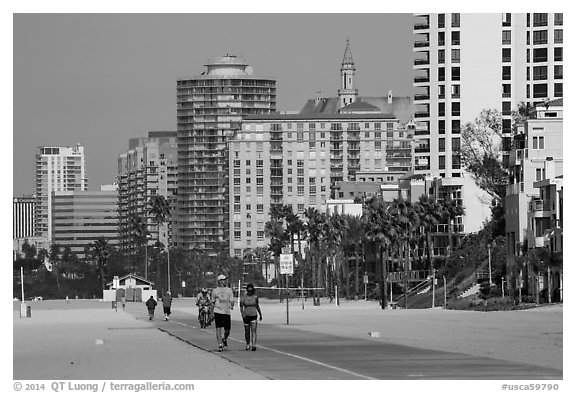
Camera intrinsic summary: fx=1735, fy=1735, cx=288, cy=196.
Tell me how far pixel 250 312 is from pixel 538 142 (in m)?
64.2

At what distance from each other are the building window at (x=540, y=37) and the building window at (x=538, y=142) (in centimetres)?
5657

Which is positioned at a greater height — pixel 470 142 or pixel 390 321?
pixel 470 142

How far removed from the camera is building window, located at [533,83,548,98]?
15875cm

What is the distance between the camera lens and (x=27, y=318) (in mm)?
92562

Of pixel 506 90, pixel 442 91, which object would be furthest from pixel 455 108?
pixel 506 90

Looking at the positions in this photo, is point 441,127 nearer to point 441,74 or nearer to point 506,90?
point 441,74

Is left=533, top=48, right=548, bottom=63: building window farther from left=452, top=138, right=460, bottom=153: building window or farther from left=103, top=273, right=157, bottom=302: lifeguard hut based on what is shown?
left=103, top=273, right=157, bottom=302: lifeguard hut

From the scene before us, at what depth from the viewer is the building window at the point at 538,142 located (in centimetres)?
10275

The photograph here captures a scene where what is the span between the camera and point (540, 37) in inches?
6245

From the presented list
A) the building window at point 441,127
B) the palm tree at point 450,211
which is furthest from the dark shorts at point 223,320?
the building window at point 441,127

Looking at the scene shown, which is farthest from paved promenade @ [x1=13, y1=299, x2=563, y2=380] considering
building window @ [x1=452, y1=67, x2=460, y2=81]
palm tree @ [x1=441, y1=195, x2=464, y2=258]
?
building window @ [x1=452, y1=67, x2=460, y2=81]
